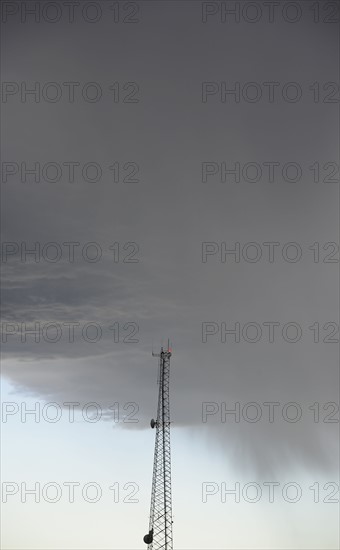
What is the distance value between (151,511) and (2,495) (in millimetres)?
9917

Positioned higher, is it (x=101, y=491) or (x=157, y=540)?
(x=101, y=491)

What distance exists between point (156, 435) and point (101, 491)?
5129 mm

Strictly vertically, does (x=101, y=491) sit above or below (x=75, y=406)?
below

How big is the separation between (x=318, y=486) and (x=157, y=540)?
35.8 feet

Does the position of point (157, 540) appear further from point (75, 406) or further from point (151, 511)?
point (75, 406)

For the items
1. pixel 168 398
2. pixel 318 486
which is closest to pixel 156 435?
pixel 168 398

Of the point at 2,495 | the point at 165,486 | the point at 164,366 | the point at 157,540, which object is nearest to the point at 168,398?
the point at 164,366

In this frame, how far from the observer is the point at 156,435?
45.9 meters

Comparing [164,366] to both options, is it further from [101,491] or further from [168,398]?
[101,491]

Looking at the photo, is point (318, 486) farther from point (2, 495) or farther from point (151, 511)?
point (2, 495)

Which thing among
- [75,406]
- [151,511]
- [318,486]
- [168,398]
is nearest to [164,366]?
[168,398]

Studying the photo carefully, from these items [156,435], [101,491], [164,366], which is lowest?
[101,491]

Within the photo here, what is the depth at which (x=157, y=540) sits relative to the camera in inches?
1756

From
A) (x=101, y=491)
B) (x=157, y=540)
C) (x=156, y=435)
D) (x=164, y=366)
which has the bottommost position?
(x=157, y=540)
